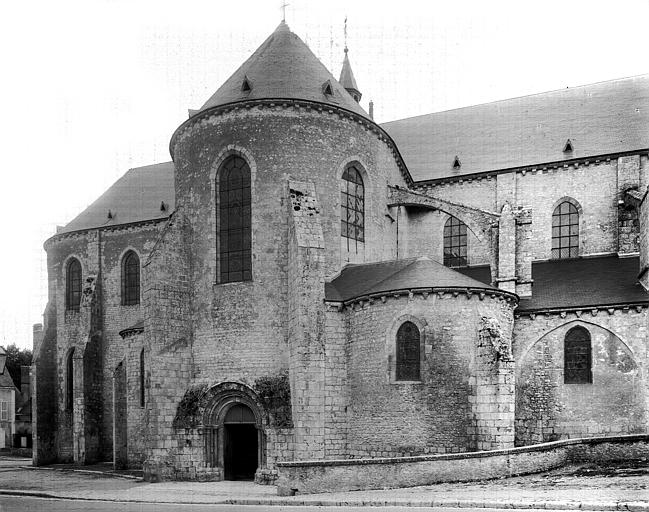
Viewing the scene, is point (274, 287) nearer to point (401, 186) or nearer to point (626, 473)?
point (401, 186)

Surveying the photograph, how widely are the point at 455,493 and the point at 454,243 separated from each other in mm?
16489

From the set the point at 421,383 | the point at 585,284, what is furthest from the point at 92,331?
the point at 585,284

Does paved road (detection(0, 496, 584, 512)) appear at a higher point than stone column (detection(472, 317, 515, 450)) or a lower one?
lower

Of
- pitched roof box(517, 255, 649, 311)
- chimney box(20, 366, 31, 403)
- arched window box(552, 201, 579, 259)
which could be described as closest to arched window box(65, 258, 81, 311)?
pitched roof box(517, 255, 649, 311)

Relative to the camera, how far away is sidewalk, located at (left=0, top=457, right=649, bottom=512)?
15.0 m

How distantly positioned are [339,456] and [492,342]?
Answer: 5765 mm

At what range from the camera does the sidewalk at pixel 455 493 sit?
1496 cm

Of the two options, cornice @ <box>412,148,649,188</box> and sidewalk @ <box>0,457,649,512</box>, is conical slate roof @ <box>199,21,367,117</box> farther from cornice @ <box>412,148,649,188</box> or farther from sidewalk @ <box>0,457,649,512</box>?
sidewalk @ <box>0,457,649,512</box>

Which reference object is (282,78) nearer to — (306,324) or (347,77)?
(306,324)

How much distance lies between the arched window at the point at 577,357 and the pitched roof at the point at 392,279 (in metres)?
3.84

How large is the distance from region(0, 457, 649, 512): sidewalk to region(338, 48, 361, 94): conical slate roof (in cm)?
2682

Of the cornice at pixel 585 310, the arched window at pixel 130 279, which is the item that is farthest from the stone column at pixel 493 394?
the arched window at pixel 130 279

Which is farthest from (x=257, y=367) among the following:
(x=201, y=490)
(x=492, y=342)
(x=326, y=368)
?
(x=492, y=342)

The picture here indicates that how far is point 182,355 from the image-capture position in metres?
25.6
